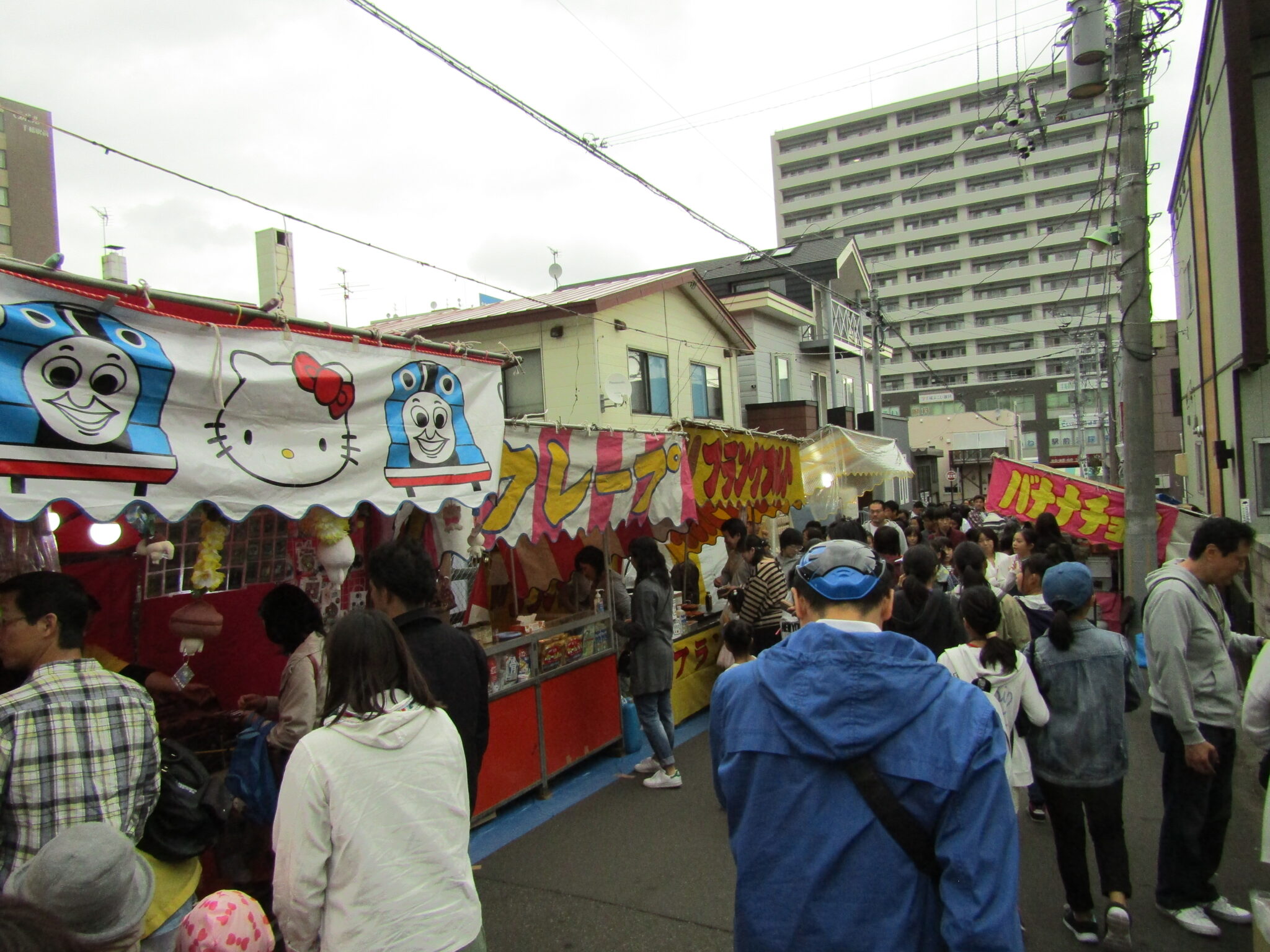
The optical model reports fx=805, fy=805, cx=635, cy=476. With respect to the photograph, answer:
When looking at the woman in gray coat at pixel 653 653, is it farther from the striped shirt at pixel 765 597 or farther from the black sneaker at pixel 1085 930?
the black sneaker at pixel 1085 930

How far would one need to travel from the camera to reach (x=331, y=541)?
168 inches

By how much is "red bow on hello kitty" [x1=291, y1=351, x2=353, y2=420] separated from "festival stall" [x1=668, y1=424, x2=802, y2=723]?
4.53 m

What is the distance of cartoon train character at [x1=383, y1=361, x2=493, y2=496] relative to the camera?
4539mm

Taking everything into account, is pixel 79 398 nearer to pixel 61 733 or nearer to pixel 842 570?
pixel 61 733

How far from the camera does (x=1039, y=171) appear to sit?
65.1 meters

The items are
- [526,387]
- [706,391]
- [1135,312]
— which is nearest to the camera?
[1135,312]

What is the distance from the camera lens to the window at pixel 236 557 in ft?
15.6

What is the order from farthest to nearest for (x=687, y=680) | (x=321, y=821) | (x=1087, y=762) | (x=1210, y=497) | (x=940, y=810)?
(x=1210, y=497) → (x=687, y=680) → (x=1087, y=762) → (x=321, y=821) → (x=940, y=810)

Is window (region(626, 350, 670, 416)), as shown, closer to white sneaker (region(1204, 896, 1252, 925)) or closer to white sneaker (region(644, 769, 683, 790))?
white sneaker (region(644, 769, 683, 790))

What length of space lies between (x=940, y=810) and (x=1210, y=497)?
1459 centimetres

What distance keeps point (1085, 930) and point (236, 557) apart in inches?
201

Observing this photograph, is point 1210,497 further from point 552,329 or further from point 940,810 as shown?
point 940,810

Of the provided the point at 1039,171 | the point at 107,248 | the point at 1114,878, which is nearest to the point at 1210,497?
the point at 1114,878

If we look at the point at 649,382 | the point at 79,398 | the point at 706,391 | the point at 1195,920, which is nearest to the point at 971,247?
the point at 706,391
